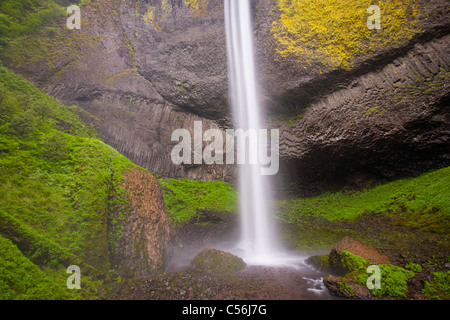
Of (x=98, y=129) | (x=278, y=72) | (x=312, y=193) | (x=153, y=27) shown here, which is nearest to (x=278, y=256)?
(x=312, y=193)

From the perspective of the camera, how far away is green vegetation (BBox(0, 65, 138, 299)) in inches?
148

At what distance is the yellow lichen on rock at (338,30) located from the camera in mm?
9250

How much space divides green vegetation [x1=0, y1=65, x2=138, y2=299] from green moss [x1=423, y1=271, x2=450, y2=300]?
663cm

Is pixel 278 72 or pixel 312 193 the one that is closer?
pixel 278 72

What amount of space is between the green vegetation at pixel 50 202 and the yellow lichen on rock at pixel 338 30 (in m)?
10.3

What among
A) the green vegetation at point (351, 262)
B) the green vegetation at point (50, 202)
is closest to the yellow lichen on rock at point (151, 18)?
the green vegetation at point (50, 202)

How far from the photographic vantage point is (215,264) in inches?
258

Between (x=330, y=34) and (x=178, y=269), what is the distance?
1227 centimetres

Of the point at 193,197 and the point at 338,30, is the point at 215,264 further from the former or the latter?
the point at 338,30

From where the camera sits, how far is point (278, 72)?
11805 millimetres

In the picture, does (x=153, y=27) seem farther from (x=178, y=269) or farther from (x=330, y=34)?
(x=178, y=269)

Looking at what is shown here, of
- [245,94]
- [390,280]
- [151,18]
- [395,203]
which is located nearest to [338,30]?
[245,94]

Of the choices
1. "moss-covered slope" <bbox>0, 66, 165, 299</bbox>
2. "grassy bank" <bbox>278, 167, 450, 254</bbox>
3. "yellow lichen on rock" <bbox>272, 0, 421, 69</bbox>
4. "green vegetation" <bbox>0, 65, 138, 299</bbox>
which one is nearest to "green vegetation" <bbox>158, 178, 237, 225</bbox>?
"grassy bank" <bbox>278, 167, 450, 254</bbox>

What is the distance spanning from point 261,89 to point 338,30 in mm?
4558
